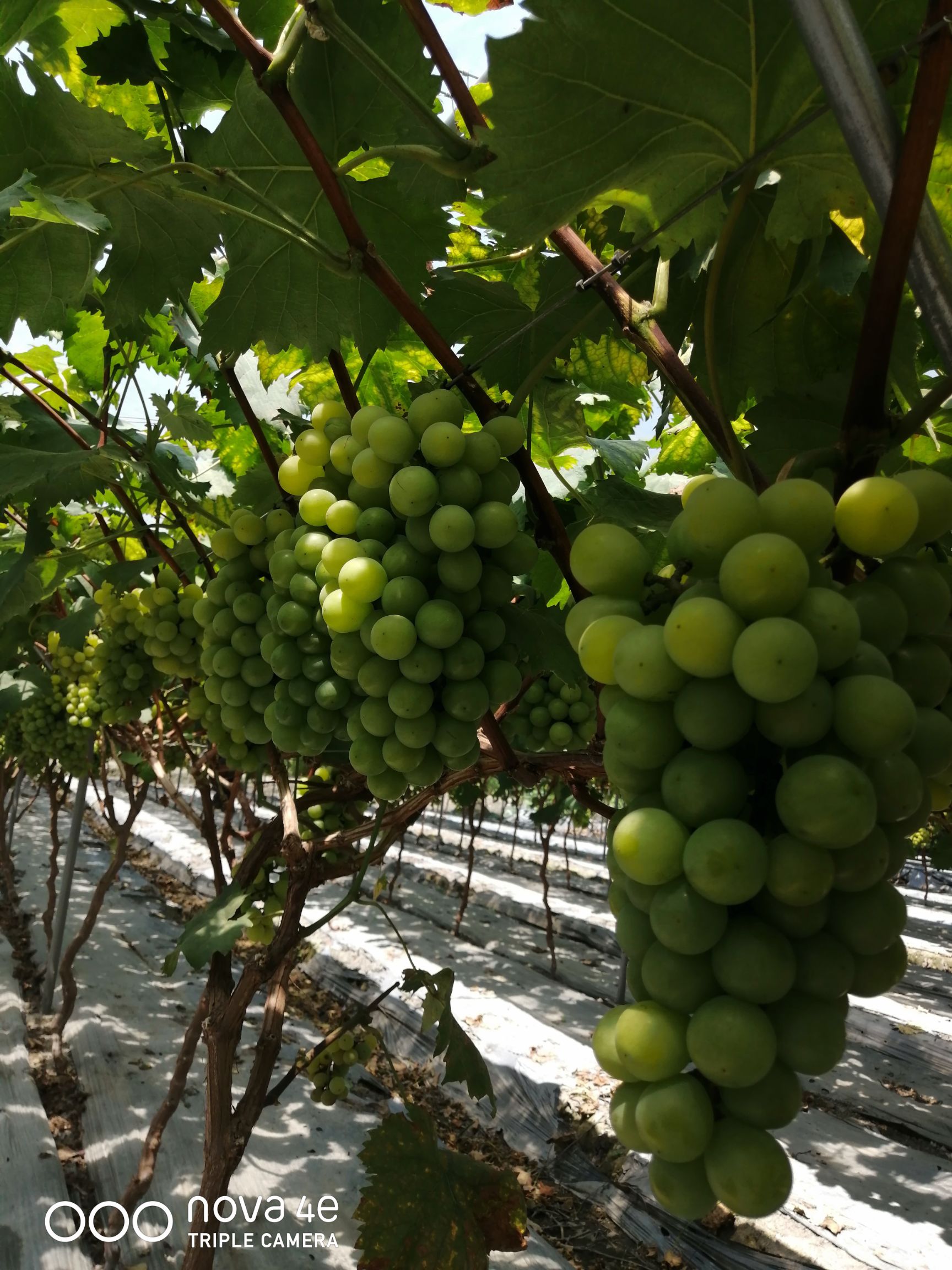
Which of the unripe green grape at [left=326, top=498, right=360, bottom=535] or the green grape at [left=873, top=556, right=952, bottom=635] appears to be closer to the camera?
the green grape at [left=873, top=556, right=952, bottom=635]

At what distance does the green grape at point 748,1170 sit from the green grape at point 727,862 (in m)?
0.11

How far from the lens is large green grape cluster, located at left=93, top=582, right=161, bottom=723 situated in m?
2.17

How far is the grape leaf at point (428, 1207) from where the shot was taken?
1.56 m

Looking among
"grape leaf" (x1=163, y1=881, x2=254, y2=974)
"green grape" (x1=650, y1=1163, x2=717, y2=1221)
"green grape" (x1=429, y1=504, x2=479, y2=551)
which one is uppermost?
"green grape" (x1=429, y1=504, x2=479, y2=551)

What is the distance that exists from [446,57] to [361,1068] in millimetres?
5533

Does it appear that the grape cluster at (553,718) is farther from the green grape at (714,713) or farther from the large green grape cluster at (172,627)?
the green grape at (714,713)

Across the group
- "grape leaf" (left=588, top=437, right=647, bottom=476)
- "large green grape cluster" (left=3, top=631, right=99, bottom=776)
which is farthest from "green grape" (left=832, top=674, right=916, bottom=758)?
"large green grape cluster" (left=3, top=631, right=99, bottom=776)

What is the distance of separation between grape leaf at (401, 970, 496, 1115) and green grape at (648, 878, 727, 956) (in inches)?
52.9

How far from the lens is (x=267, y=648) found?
3.17ft

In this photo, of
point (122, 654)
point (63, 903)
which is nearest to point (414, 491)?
→ point (122, 654)

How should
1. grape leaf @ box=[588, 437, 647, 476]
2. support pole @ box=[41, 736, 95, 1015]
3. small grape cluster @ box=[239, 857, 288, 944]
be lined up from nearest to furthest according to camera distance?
grape leaf @ box=[588, 437, 647, 476], small grape cluster @ box=[239, 857, 288, 944], support pole @ box=[41, 736, 95, 1015]

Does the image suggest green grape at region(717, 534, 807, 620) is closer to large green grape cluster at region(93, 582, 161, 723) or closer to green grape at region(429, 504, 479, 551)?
green grape at region(429, 504, 479, 551)

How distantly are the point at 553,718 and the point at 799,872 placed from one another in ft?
5.52

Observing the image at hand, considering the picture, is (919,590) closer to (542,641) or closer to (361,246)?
(542,641)
